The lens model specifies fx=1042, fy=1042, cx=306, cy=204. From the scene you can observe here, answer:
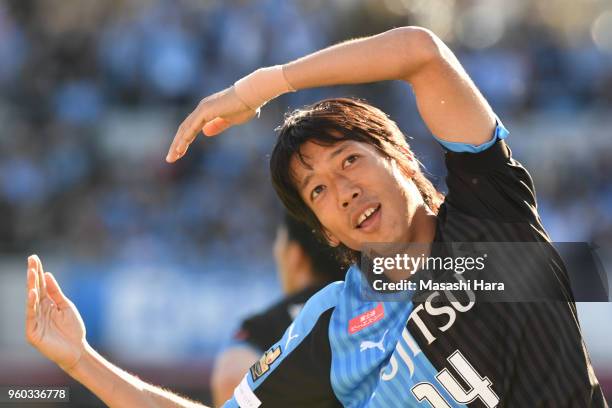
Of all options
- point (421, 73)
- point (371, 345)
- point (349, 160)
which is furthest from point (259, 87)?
point (371, 345)

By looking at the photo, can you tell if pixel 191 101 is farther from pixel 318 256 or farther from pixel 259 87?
pixel 259 87

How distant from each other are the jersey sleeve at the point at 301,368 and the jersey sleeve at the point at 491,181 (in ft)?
2.07

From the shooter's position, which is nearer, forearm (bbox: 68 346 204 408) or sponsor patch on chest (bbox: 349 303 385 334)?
sponsor patch on chest (bbox: 349 303 385 334)

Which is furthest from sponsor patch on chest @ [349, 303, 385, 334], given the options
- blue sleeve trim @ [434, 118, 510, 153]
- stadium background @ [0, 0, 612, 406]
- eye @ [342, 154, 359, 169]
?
stadium background @ [0, 0, 612, 406]

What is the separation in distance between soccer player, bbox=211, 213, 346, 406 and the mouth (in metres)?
1.66

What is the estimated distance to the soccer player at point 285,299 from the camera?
191 inches

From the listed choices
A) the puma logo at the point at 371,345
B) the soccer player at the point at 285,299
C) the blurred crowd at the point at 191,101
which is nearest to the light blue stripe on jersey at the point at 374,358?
the puma logo at the point at 371,345

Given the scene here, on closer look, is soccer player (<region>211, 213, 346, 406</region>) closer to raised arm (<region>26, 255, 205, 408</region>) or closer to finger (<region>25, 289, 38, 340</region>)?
raised arm (<region>26, 255, 205, 408</region>)

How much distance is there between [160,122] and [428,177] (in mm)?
9073

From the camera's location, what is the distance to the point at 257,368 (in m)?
3.53

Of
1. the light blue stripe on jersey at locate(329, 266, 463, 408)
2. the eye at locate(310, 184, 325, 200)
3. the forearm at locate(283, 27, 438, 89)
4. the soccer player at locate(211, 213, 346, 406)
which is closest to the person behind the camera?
the forearm at locate(283, 27, 438, 89)

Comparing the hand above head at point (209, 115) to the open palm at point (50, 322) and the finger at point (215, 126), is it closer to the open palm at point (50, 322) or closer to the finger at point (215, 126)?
the finger at point (215, 126)

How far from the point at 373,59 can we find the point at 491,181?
483 millimetres

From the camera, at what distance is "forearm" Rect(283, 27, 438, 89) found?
2.92 metres
